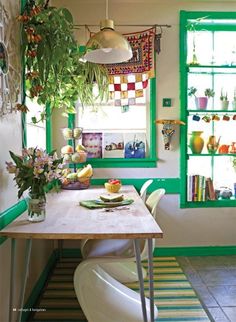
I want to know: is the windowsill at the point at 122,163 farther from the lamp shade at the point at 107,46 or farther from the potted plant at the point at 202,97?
the lamp shade at the point at 107,46

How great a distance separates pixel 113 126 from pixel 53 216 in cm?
172

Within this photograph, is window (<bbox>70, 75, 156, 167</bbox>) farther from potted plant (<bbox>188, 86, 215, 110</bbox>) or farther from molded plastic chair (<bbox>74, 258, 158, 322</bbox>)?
molded plastic chair (<bbox>74, 258, 158, 322</bbox>)

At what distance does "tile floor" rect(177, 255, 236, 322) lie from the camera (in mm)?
2361

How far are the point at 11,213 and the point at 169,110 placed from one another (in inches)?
82.0

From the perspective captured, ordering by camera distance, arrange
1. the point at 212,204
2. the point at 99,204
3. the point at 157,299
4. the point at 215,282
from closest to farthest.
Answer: the point at 99,204, the point at 157,299, the point at 215,282, the point at 212,204

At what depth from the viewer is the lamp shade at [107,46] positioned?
7.08ft

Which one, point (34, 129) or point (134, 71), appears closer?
point (34, 129)

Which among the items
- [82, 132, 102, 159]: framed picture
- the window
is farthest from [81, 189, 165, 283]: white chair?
[82, 132, 102, 159]: framed picture

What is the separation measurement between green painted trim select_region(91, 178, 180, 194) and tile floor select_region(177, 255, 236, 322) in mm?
706

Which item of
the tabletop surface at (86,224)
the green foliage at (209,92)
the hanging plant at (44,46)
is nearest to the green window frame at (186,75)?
the green foliage at (209,92)

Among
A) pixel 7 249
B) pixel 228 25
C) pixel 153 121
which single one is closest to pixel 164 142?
pixel 153 121

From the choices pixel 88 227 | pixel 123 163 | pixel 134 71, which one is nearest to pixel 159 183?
pixel 123 163

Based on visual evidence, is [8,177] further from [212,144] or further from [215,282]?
[212,144]

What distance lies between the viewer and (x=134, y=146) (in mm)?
3525
